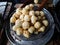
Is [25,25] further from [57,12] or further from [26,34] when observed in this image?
[57,12]

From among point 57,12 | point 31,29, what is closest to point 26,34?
point 31,29

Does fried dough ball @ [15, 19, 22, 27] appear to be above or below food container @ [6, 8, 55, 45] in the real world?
above

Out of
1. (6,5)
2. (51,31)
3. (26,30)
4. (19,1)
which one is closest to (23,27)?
(26,30)

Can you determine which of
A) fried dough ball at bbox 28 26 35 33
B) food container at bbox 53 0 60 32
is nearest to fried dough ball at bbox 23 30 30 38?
fried dough ball at bbox 28 26 35 33

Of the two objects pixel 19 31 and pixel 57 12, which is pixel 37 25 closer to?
pixel 19 31

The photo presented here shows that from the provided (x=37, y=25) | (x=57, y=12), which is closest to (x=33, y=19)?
(x=37, y=25)

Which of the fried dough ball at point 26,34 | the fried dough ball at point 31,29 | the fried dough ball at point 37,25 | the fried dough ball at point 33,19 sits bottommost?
the fried dough ball at point 26,34

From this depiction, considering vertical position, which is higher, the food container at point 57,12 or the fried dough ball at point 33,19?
the fried dough ball at point 33,19

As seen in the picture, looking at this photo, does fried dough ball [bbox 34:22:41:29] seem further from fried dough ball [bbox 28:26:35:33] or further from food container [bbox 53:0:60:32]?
food container [bbox 53:0:60:32]

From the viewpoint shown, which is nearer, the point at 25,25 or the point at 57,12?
the point at 25,25

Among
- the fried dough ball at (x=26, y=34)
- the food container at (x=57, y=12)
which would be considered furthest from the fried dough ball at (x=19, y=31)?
the food container at (x=57, y=12)

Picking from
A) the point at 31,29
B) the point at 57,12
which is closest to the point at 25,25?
the point at 31,29

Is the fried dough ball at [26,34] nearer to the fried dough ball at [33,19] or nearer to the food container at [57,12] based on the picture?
the fried dough ball at [33,19]

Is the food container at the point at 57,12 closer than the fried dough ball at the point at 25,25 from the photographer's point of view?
No
